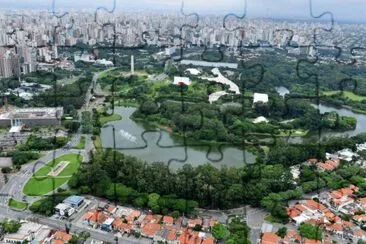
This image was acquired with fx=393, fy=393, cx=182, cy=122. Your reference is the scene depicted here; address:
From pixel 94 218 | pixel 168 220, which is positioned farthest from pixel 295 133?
pixel 94 218

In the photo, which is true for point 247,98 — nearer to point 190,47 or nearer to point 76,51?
point 190,47

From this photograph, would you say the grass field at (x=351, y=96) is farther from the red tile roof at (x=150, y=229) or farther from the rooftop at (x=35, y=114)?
the red tile roof at (x=150, y=229)

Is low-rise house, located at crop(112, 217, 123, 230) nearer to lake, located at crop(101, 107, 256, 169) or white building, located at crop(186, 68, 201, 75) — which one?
lake, located at crop(101, 107, 256, 169)

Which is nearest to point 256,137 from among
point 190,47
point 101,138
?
point 101,138

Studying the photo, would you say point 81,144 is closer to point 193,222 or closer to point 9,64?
point 193,222

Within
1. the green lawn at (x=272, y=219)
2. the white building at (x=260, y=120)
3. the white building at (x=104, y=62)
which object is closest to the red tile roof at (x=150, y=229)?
the green lawn at (x=272, y=219)

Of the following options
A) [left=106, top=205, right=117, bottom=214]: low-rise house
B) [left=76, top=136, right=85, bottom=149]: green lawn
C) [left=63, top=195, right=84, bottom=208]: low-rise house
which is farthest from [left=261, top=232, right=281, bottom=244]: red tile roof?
[left=76, top=136, right=85, bottom=149]: green lawn
